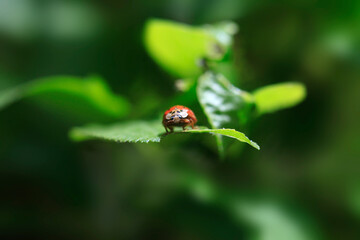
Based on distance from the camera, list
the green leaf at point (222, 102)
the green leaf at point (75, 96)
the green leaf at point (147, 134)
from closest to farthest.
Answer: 1. the green leaf at point (147, 134)
2. the green leaf at point (222, 102)
3. the green leaf at point (75, 96)

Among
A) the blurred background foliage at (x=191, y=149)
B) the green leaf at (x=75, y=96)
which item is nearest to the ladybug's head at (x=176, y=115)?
the blurred background foliage at (x=191, y=149)

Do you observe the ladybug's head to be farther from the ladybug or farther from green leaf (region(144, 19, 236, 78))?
green leaf (region(144, 19, 236, 78))

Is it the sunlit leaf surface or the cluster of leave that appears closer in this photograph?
the cluster of leave

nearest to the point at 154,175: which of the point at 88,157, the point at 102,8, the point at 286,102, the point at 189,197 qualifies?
the point at 189,197

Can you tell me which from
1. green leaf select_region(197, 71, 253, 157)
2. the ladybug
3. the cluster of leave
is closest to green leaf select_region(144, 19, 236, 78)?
the cluster of leave

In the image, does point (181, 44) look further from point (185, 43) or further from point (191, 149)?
point (191, 149)

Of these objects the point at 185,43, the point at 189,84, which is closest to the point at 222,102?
the point at 189,84

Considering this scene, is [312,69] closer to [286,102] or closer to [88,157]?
[286,102]

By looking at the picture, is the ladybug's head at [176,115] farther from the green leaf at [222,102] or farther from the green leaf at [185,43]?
the green leaf at [185,43]
